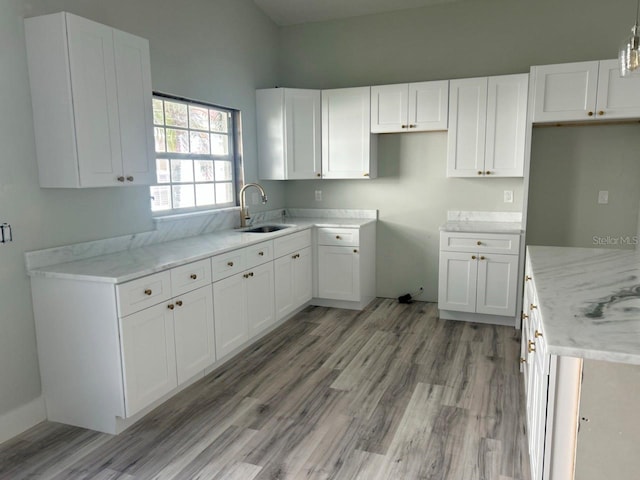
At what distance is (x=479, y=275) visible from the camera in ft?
13.5

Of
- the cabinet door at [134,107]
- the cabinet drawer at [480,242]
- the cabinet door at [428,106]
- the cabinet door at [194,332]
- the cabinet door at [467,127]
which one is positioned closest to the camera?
the cabinet door at [134,107]

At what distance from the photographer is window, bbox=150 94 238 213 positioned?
11.6ft

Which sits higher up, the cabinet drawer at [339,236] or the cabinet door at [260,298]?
the cabinet drawer at [339,236]

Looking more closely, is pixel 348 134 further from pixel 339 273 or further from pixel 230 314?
pixel 230 314

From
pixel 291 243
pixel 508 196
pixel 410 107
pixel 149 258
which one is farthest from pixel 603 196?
pixel 149 258

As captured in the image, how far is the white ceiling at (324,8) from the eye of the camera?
452 centimetres

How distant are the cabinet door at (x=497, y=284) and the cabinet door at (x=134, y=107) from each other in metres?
2.84

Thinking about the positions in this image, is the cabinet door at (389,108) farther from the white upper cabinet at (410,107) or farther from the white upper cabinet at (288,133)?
the white upper cabinet at (288,133)

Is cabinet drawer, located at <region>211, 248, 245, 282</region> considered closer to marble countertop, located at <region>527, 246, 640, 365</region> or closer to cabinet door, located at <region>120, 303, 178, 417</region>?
cabinet door, located at <region>120, 303, 178, 417</region>

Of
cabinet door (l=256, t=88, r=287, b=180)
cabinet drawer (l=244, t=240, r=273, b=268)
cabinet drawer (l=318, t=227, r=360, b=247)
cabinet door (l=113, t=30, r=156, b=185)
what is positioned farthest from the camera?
cabinet door (l=256, t=88, r=287, b=180)

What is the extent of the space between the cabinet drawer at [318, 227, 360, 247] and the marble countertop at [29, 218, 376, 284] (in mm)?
540

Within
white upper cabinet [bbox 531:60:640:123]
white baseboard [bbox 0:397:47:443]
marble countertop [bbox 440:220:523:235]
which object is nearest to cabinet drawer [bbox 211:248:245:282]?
white baseboard [bbox 0:397:47:443]

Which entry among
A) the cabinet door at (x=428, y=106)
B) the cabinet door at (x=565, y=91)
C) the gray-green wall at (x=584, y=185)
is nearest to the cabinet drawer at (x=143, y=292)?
the cabinet door at (x=428, y=106)

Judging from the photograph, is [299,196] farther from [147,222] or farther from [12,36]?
[12,36]
